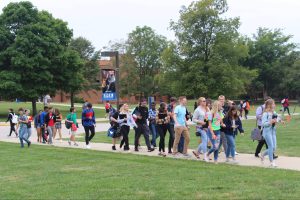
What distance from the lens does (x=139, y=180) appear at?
9000mm

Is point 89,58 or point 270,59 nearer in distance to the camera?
point 89,58

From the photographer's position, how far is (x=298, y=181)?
855cm

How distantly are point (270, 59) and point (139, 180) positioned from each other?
271 feet

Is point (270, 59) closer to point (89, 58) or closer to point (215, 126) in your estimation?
point (89, 58)

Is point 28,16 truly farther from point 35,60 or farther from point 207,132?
point 207,132

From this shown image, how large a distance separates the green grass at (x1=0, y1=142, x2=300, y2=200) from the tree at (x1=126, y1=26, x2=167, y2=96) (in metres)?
64.9

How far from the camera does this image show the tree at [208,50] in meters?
51.1

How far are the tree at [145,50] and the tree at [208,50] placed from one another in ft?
75.4

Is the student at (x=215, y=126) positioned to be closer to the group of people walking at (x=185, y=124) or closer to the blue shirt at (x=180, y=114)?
the group of people walking at (x=185, y=124)

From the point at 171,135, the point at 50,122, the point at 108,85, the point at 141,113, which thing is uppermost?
the point at 108,85

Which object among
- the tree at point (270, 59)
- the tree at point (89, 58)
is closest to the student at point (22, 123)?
the tree at point (89, 58)

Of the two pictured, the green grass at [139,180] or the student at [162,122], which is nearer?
the green grass at [139,180]

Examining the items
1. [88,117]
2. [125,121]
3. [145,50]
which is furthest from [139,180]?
[145,50]

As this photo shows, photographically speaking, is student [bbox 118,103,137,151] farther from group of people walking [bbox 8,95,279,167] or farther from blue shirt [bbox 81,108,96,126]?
blue shirt [bbox 81,108,96,126]
